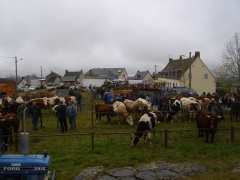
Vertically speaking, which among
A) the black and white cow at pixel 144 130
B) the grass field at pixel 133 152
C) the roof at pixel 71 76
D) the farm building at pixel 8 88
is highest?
the roof at pixel 71 76

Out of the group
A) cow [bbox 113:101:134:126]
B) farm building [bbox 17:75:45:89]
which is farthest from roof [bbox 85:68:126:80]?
cow [bbox 113:101:134:126]

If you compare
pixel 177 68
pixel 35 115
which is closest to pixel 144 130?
pixel 35 115

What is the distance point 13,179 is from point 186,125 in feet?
54.7

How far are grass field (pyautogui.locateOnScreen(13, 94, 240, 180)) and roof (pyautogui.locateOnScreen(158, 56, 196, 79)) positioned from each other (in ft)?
178

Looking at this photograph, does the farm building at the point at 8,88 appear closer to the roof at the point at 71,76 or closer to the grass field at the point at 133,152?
the grass field at the point at 133,152

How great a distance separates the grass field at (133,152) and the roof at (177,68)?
54.1 m

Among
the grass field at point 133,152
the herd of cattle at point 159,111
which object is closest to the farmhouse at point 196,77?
the herd of cattle at point 159,111

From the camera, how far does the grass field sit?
1538 cm

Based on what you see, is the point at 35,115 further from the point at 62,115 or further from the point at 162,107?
the point at 162,107

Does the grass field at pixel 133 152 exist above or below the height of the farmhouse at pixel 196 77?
below

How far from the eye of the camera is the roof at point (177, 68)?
7588cm

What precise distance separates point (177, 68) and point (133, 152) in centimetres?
6303

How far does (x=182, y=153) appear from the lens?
17344 millimetres

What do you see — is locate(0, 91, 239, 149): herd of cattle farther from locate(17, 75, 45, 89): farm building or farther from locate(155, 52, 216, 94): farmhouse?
locate(17, 75, 45, 89): farm building
